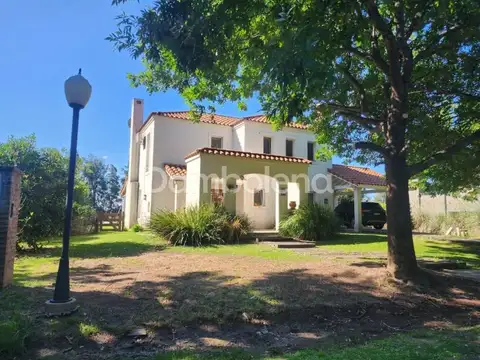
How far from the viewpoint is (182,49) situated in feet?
19.7

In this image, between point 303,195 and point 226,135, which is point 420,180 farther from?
point 226,135

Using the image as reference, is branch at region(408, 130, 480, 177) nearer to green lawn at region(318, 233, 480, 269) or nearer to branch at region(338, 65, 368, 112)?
branch at region(338, 65, 368, 112)

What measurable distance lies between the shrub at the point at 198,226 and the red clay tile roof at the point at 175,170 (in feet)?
15.3

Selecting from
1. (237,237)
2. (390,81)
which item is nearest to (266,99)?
(390,81)

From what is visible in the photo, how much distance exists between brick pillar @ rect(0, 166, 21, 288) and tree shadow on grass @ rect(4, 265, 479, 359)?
40 cm

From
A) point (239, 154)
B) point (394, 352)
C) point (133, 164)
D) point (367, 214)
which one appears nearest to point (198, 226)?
point (239, 154)

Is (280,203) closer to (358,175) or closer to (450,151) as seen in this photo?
(358,175)

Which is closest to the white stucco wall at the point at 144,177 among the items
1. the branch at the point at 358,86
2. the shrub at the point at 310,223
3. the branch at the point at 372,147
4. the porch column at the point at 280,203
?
the porch column at the point at 280,203

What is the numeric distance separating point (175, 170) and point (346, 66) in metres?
13.4

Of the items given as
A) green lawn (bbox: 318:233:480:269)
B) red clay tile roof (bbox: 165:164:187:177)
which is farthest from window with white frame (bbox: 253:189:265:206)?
green lawn (bbox: 318:233:480:269)

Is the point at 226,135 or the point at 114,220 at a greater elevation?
the point at 226,135

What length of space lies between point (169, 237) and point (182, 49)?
31.3ft

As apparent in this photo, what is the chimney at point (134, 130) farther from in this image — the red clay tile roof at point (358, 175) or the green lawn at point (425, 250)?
the green lawn at point (425, 250)

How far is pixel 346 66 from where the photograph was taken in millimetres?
8461
